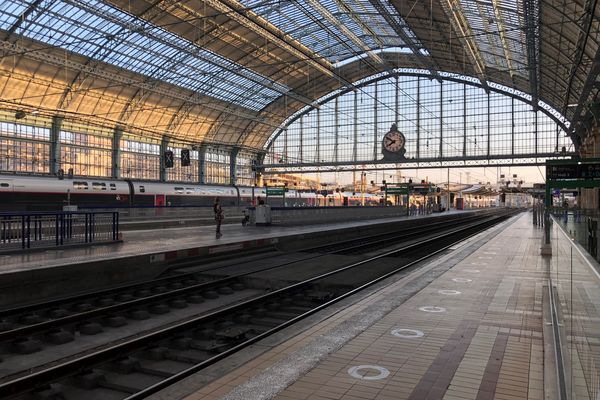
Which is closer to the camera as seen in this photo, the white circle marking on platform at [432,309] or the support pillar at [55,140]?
the white circle marking on platform at [432,309]

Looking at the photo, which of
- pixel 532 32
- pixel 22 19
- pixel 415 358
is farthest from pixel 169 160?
pixel 415 358

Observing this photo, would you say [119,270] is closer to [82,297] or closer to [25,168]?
[82,297]

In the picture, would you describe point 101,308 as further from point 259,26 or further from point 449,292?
point 259,26

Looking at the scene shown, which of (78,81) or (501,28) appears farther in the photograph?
(78,81)

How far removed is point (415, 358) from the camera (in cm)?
578

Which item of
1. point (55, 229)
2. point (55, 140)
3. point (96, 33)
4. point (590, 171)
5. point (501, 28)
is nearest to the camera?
point (590, 171)

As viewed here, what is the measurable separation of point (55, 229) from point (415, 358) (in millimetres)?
13178

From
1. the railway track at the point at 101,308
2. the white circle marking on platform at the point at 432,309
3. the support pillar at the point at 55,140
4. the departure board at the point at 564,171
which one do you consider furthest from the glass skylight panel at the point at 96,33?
the white circle marking on platform at the point at 432,309

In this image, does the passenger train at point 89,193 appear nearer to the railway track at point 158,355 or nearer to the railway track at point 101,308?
the railway track at point 101,308

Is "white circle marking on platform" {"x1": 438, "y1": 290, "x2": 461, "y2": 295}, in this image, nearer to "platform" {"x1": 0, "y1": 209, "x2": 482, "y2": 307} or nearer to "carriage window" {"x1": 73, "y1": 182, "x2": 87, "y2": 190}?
"platform" {"x1": 0, "y1": 209, "x2": 482, "y2": 307}

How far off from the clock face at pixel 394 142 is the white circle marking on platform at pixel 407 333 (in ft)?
114

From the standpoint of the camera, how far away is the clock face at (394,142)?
40688mm

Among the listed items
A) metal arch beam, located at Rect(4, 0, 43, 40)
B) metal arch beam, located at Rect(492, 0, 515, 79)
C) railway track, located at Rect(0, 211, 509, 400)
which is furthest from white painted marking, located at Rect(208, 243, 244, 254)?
metal arch beam, located at Rect(4, 0, 43, 40)

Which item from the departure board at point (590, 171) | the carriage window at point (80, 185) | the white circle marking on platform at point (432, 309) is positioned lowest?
the white circle marking on platform at point (432, 309)
